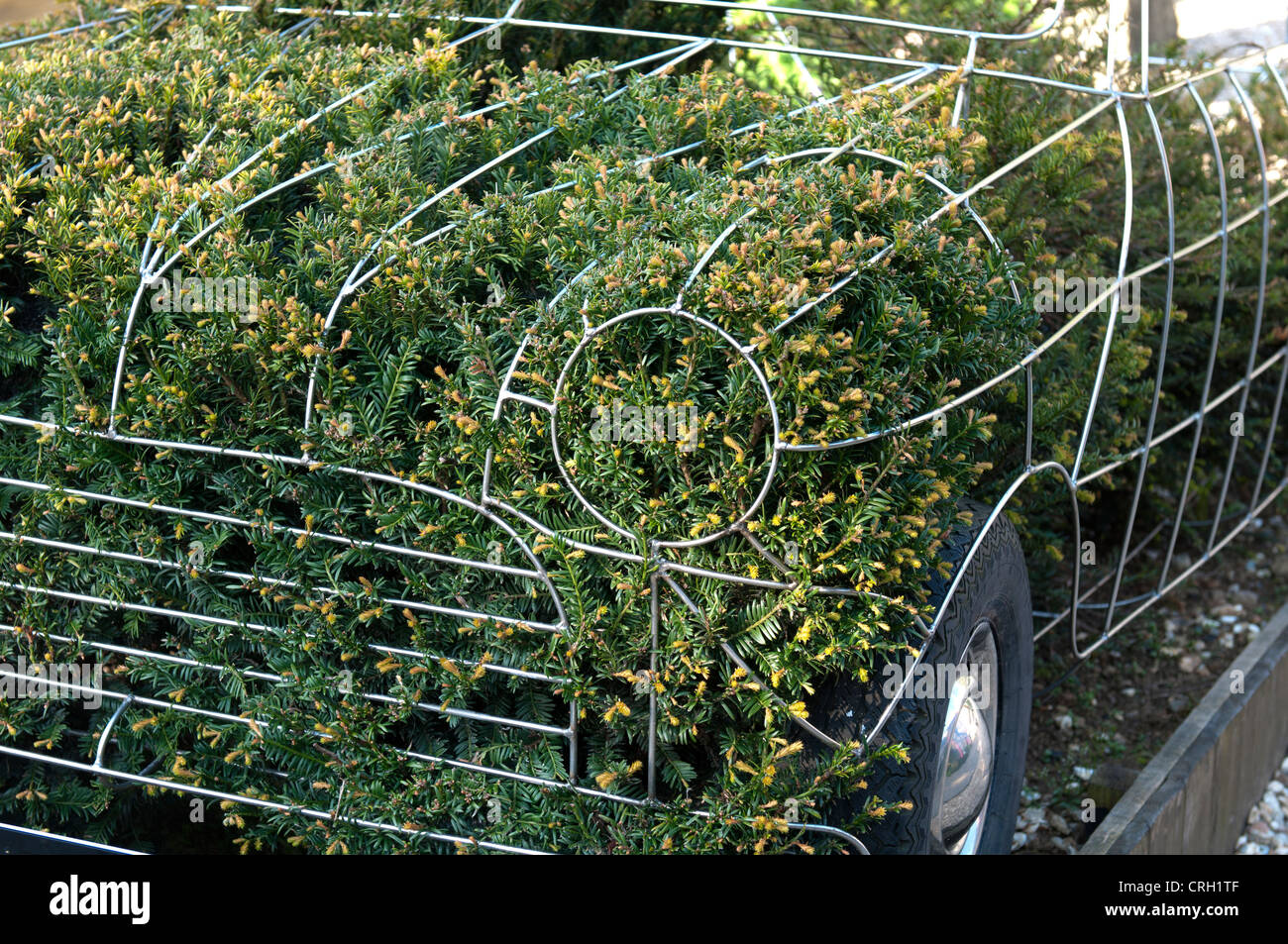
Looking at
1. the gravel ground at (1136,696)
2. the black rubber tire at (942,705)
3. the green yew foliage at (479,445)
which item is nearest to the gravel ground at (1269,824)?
the gravel ground at (1136,696)

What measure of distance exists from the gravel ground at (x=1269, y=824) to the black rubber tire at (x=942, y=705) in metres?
1.38

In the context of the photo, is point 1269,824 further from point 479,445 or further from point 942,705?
point 479,445

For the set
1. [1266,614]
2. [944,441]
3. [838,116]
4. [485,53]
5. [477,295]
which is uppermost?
[485,53]

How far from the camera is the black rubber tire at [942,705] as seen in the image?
8.02 ft

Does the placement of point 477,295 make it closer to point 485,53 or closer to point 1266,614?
point 485,53

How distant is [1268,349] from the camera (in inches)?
212

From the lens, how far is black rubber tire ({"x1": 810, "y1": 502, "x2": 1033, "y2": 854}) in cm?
245

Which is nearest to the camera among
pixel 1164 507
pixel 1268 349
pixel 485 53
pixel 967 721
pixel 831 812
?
pixel 831 812

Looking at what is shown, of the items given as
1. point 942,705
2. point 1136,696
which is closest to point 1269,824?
point 1136,696

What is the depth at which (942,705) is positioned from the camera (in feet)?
8.31

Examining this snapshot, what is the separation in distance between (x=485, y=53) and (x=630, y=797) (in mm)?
2481

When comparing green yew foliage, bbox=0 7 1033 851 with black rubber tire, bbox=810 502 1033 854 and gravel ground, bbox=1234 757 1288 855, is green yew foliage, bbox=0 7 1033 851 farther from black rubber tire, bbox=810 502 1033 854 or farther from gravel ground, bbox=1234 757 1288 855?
gravel ground, bbox=1234 757 1288 855

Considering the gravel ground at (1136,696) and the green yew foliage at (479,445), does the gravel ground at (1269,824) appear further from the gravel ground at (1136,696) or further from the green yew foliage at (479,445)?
the green yew foliage at (479,445)
